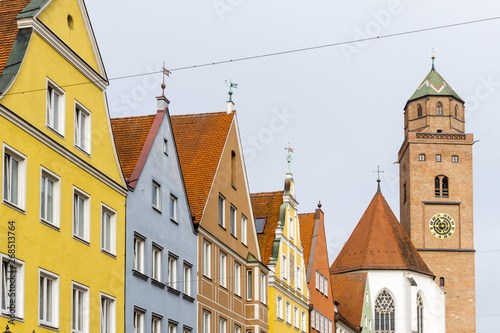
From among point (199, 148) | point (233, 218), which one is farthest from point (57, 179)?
point (233, 218)

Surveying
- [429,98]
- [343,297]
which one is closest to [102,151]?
[343,297]

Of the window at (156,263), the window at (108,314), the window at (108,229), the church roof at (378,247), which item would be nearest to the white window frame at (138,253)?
the window at (156,263)

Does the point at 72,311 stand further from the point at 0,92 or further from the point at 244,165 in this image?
the point at 244,165

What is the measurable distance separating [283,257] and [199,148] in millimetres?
9218

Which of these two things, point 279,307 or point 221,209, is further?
point 279,307

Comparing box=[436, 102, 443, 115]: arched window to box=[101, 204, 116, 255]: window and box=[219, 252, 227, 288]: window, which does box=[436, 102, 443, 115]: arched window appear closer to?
box=[219, 252, 227, 288]: window

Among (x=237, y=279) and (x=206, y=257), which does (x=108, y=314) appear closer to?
(x=206, y=257)

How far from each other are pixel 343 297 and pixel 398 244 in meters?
24.9

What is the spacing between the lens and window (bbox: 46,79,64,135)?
24484mm

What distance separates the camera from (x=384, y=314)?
92.7m

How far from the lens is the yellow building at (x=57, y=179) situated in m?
22.3

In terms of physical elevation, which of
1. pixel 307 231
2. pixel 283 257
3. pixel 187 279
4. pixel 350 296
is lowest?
pixel 187 279

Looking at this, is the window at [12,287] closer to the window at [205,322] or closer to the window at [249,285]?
the window at [205,322]

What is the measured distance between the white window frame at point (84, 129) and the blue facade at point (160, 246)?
117 inches
